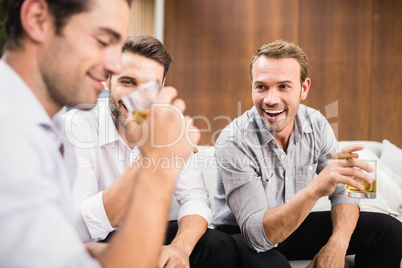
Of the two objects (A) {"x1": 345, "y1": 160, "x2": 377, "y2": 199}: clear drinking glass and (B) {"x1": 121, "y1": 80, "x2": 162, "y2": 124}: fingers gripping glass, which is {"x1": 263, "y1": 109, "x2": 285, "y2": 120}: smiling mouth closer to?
(A) {"x1": 345, "y1": 160, "x2": 377, "y2": 199}: clear drinking glass

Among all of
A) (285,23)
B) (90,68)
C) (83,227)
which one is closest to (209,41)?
(285,23)

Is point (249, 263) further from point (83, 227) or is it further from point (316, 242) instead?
point (83, 227)

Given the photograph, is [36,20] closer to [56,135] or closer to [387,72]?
[56,135]

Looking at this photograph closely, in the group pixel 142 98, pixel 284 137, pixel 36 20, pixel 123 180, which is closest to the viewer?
pixel 36 20

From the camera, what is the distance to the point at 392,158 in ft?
9.12

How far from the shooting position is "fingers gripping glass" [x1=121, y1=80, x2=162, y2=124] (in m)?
0.88

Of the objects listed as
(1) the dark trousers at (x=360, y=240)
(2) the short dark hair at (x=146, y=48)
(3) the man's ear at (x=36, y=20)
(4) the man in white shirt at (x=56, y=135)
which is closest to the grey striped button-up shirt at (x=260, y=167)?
(1) the dark trousers at (x=360, y=240)

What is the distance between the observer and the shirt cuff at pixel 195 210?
5.46ft

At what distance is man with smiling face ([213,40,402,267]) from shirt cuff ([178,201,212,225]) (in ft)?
0.52

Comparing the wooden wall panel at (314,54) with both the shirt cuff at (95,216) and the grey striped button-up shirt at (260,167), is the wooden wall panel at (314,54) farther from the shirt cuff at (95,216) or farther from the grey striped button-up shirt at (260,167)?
the shirt cuff at (95,216)

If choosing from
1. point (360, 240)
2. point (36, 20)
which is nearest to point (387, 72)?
point (360, 240)

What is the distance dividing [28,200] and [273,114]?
159 centimetres

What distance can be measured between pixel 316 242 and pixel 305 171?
0.37 metres

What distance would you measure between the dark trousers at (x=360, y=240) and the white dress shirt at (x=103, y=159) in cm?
32
